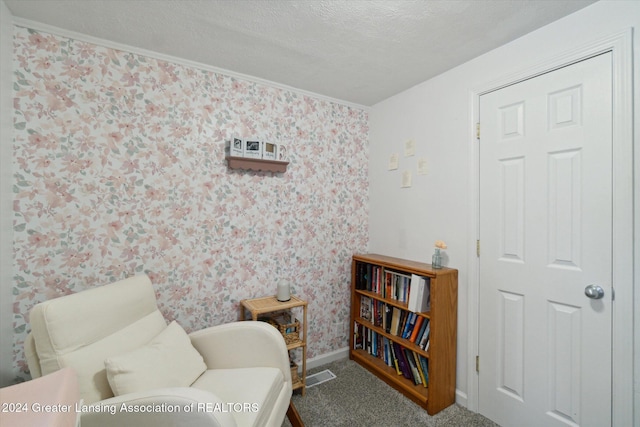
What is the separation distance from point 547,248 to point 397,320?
113cm

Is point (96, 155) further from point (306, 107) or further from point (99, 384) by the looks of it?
point (306, 107)

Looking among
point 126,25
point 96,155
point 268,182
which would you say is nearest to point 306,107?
point 268,182

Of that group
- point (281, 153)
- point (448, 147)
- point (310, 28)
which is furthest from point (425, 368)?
point (310, 28)

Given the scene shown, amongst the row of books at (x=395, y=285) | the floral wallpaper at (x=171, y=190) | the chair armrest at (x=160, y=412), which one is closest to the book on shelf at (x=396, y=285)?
the row of books at (x=395, y=285)

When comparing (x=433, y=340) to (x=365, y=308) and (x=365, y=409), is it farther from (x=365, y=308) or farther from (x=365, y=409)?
(x=365, y=308)

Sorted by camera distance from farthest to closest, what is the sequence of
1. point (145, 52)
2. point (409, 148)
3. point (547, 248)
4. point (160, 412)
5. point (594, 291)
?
point (409, 148) < point (145, 52) < point (547, 248) < point (594, 291) < point (160, 412)

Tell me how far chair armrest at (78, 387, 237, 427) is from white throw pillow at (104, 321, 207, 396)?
0.48 ft

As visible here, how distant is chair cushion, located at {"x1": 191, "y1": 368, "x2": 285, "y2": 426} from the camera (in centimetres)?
124

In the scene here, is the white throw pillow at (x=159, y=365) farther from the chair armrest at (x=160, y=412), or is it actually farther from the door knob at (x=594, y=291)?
the door knob at (x=594, y=291)

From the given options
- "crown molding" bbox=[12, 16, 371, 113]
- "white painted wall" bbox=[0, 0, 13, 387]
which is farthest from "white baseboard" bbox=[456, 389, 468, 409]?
"white painted wall" bbox=[0, 0, 13, 387]

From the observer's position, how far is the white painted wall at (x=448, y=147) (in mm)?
1439

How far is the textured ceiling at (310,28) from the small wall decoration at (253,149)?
532 millimetres

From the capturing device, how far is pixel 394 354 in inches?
89.7

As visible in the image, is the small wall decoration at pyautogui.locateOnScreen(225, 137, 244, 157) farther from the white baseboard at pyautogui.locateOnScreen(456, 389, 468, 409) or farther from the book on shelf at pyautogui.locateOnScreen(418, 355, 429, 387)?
the white baseboard at pyautogui.locateOnScreen(456, 389, 468, 409)
